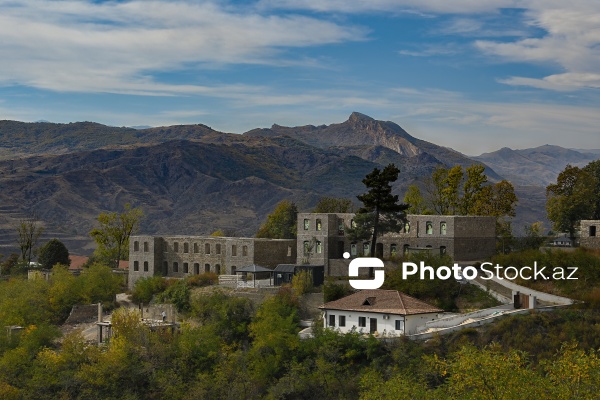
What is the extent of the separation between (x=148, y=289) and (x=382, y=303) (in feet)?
68.3

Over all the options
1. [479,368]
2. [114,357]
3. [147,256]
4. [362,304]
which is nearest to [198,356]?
[114,357]

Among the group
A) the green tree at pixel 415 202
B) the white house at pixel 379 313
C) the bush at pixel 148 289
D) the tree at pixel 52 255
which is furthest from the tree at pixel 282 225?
the white house at pixel 379 313

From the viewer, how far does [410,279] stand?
56.1 meters

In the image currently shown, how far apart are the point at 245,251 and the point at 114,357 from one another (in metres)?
14.9

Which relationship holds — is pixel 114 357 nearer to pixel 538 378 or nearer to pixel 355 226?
pixel 355 226

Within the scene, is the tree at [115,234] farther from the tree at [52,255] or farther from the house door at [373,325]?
the house door at [373,325]

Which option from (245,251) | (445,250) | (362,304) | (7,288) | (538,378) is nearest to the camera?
(538,378)

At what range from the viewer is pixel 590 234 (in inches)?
2429

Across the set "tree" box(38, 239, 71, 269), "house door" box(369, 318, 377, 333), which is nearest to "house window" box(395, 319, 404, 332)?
"house door" box(369, 318, 377, 333)

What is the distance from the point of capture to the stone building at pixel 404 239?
61.8 m

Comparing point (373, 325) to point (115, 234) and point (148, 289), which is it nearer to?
point (148, 289)

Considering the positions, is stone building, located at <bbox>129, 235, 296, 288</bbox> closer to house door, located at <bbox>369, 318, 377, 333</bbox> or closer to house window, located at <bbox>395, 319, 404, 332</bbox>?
house door, located at <bbox>369, 318, 377, 333</bbox>

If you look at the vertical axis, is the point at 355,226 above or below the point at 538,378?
above

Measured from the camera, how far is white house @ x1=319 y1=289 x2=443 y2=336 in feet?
170
